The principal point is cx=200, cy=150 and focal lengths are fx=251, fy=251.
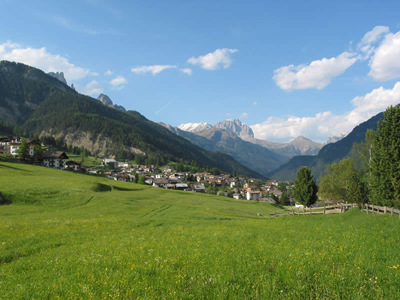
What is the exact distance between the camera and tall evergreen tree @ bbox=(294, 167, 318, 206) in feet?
237

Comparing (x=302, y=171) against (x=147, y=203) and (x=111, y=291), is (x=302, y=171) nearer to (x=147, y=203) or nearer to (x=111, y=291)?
(x=147, y=203)

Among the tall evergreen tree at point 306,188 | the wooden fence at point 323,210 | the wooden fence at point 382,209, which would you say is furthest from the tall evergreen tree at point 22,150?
the wooden fence at point 382,209

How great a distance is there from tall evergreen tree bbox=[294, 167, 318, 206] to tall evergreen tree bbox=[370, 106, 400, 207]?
25.9 m

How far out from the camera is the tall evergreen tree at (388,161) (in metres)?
41.6

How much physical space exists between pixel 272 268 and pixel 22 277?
38.4 feet

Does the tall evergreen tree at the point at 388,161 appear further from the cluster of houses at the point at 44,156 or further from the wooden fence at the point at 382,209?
the cluster of houses at the point at 44,156

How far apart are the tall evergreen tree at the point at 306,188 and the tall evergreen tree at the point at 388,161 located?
85.1ft

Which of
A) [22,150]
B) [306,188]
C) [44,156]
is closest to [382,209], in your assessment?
[306,188]

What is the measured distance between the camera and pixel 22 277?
39.2 ft

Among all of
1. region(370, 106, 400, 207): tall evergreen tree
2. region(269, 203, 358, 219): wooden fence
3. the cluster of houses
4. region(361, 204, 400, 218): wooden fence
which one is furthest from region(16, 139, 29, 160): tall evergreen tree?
region(370, 106, 400, 207): tall evergreen tree

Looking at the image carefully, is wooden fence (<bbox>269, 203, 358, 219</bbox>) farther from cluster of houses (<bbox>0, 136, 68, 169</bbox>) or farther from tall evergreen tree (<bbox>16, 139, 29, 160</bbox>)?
cluster of houses (<bbox>0, 136, 68, 169</bbox>)

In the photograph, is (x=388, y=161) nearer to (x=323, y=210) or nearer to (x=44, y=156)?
(x=323, y=210)

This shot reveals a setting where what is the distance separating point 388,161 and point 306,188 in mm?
30755

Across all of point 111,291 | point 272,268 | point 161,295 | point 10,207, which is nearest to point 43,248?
point 111,291
